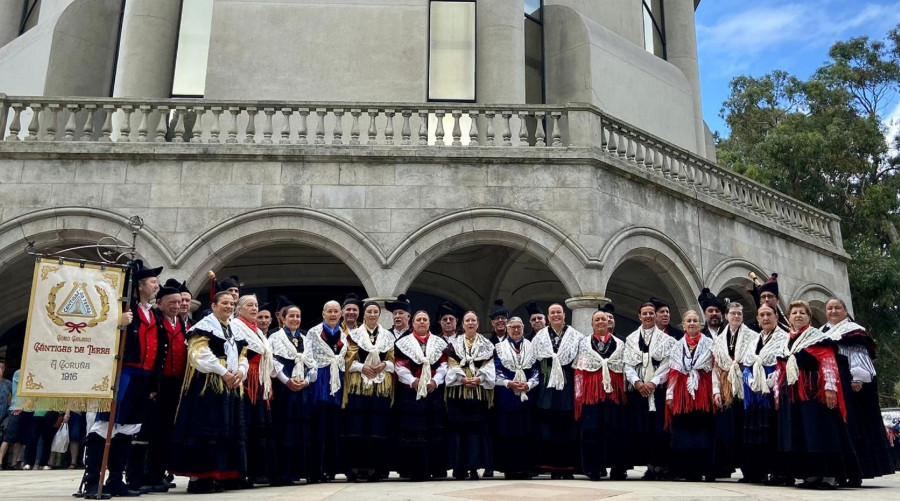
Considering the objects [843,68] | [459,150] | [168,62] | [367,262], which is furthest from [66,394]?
[843,68]

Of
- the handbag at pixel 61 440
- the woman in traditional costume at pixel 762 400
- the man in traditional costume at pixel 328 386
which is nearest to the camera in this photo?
the woman in traditional costume at pixel 762 400

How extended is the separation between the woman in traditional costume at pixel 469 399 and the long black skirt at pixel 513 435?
0.12 meters

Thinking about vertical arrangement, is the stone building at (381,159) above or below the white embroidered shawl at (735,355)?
above

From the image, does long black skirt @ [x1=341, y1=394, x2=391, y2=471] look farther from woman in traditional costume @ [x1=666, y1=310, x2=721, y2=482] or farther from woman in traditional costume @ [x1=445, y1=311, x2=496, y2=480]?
woman in traditional costume @ [x1=666, y1=310, x2=721, y2=482]

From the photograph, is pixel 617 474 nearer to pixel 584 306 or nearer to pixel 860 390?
pixel 860 390

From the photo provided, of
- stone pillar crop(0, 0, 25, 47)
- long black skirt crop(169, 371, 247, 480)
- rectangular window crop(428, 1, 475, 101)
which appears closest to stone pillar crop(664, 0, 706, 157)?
rectangular window crop(428, 1, 475, 101)

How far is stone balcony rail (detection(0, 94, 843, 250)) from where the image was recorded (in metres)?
12.2

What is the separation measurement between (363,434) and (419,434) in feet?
1.94

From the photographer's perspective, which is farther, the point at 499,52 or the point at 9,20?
the point at 9,20

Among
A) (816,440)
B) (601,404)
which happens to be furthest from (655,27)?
(816,440)

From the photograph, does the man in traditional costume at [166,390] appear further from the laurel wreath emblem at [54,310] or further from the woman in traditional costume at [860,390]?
the woman in traditional costume at [860,390]

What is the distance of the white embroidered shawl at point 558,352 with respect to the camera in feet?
27.0

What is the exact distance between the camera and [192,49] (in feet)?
50.4

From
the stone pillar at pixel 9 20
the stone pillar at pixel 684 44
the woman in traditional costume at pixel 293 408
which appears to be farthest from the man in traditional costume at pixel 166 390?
the stone pillar at pixel 684 44
